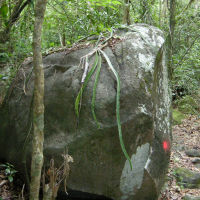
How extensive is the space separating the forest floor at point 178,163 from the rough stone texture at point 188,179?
0.08 m

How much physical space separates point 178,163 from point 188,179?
2.61 feet

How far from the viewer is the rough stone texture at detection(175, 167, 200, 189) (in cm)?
347

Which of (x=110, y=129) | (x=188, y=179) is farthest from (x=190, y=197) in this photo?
(x=110, y=129)

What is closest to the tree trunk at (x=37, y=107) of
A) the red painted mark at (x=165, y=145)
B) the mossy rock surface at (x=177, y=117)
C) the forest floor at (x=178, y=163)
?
the forest floor at (x=178, y=163)

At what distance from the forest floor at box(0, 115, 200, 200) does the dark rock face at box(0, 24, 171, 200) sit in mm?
269

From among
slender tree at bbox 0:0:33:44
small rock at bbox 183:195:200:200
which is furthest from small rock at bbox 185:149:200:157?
slender tree at bbox 0:0:33:44

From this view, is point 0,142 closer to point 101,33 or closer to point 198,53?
point 101,33

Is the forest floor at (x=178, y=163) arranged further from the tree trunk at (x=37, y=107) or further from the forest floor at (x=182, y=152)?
the tree trunk at (x=37, y=107)

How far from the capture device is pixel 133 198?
272cm

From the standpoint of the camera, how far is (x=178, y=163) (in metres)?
4.33

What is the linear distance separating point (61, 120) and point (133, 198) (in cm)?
133

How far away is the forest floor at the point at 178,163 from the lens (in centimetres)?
290

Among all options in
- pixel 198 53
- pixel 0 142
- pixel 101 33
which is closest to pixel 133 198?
pixel 0 142

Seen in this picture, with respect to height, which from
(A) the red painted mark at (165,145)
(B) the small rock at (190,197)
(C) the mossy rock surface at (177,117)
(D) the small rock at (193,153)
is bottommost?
(B) the small rock at (190,197)
